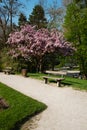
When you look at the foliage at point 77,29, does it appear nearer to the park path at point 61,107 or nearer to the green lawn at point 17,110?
the park path at point 61,107

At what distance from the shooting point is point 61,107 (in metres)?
12.0

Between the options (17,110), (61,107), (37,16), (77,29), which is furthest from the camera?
(37,16)

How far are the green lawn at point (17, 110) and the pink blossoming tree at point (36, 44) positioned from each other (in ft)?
49.8

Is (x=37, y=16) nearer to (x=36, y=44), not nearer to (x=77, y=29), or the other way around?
(x=77, y=29)

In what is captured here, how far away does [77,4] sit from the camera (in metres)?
36.6

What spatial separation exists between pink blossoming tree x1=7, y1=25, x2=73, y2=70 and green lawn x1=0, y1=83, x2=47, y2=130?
598 inches

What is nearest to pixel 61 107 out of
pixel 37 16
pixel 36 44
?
pixel 36 44

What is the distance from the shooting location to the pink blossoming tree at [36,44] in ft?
96.4

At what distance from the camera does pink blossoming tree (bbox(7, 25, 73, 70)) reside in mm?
29375

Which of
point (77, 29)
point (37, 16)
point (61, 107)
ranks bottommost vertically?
point (61, 107)

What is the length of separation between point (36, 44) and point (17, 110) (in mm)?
18713

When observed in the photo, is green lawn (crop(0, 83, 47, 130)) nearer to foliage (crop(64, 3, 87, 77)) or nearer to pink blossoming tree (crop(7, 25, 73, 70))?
pink blossoming tree (crop(7, 25, 73, 70))

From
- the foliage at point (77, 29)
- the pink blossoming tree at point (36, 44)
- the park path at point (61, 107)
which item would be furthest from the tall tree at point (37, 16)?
the park path at point (61, 107)

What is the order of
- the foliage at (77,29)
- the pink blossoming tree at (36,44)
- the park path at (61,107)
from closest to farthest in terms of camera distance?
1. the park path at (61,107)
2. the pink blossoming tree at (36,44)
3. the foliage at (77,29)
